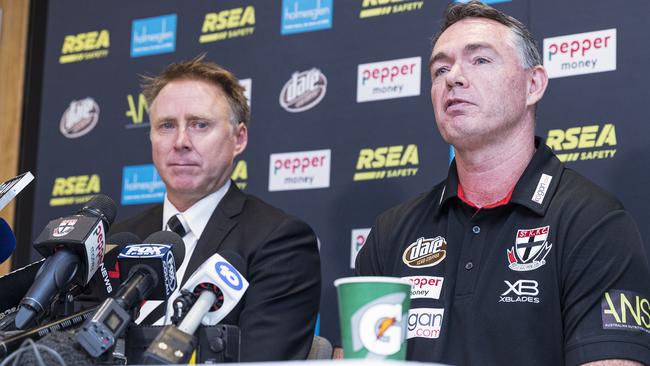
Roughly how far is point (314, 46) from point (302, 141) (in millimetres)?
381

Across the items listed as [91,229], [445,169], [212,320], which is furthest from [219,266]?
[445,169]

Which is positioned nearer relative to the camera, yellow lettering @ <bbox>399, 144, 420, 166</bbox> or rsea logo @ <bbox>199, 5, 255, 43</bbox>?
yellow lettering @ <bbox>399, 144, 420, 166</bbox>

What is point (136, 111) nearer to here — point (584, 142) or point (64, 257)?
point (584, 142)

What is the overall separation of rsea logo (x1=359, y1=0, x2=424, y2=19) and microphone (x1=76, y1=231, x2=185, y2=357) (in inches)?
75.9

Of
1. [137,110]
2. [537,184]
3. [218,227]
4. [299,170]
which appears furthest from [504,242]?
[137,110]

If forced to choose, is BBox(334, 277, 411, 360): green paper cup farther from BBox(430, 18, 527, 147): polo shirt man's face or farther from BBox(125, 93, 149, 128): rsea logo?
BBox(125, 93, 149, 128): rsea logo

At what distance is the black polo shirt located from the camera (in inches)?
79.0

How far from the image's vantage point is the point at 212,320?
151 cm

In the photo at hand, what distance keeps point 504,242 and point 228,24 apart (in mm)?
1973

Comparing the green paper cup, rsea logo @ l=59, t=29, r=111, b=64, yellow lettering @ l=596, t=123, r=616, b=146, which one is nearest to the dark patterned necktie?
yellow lettering @ l=596, t=123, r=616, b=146

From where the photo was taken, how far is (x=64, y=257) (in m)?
1.53

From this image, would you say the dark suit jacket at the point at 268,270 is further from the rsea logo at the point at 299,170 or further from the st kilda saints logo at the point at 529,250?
the st kilda saints logo at the point at 529,250

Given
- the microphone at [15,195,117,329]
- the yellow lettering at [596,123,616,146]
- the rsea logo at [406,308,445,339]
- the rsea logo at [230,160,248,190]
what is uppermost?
the yellow lettering at [596,123,616,146]

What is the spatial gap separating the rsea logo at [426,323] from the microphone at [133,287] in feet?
2.47
